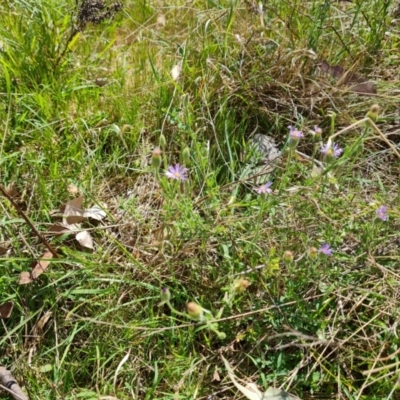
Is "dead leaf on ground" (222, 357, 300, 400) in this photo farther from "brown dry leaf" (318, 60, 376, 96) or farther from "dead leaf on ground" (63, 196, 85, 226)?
"brown dry leaf" (318, 60, 376, 96)

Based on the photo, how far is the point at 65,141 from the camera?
176 centimetres

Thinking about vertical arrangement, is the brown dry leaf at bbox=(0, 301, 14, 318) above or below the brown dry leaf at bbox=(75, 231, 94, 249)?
below

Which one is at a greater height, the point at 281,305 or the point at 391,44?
the point at 391,44

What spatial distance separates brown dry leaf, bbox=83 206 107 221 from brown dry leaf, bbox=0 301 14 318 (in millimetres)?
312

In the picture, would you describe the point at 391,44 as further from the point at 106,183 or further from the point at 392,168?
the point at 106,183

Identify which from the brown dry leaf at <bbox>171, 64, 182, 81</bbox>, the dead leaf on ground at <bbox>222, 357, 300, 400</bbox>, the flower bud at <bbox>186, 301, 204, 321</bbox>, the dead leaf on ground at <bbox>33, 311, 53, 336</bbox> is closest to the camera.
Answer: the flower bud at <bbox>186, 301, 204, 321</bbox>

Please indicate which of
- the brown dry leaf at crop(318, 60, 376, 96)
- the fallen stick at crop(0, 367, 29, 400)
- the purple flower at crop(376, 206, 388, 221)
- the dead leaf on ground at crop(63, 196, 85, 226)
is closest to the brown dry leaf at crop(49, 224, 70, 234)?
the dead leaf on ground at crop(63, 196, 85, 226)

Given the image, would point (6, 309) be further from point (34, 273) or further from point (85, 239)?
point (85, 239)

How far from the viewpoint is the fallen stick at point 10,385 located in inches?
51.8

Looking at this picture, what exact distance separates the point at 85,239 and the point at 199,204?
0.33m

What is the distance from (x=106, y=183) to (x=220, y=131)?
402 mm

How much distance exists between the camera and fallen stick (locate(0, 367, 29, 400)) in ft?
4.31

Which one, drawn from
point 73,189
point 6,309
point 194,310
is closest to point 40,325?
point 6,309

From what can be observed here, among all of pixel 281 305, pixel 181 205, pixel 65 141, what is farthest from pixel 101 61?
pixel 281 305
